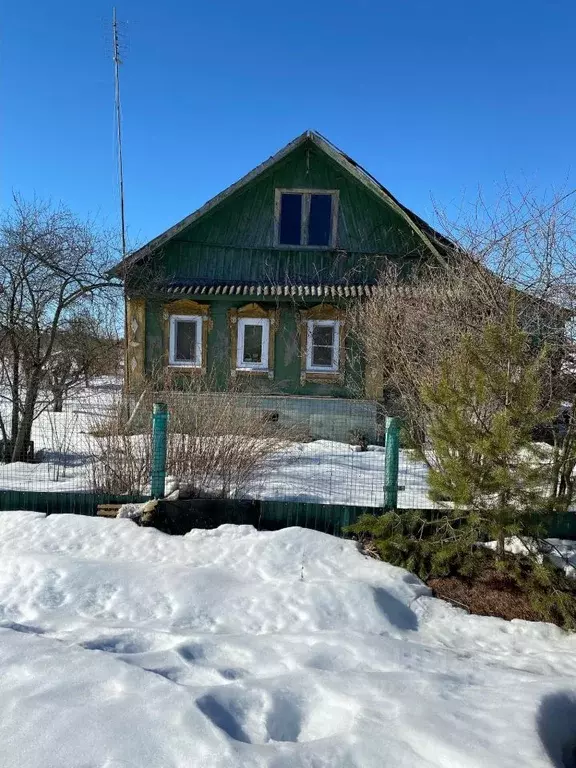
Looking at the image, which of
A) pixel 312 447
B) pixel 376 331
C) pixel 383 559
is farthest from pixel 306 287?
pixel 383 559

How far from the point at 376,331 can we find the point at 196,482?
5.09 m

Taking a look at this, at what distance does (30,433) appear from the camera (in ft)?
29.6

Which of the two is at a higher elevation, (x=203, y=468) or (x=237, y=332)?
(x=237, y=332)

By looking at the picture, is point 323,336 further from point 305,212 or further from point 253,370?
point 305,212

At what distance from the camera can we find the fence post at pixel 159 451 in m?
6.17

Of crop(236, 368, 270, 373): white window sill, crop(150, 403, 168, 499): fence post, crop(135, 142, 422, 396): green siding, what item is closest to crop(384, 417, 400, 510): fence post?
crop(150, 403, 168, 499): fence post

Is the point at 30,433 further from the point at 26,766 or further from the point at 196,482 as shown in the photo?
the point at 26,766

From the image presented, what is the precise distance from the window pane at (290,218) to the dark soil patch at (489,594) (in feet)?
31.8

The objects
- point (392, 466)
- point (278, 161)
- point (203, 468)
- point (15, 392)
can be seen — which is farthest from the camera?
point (278, 161)

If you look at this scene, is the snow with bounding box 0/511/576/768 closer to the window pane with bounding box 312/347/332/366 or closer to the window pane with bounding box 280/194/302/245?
the window pane with bounding box 312/347/332/366

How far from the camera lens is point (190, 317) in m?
12.9

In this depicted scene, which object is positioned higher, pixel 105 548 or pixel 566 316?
pixel 566 316

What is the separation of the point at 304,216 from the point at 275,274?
161 centimetres

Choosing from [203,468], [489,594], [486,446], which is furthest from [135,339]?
[489,594]
